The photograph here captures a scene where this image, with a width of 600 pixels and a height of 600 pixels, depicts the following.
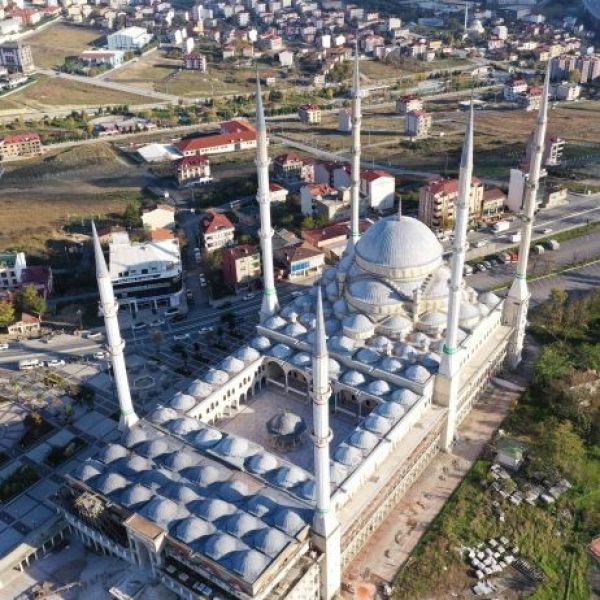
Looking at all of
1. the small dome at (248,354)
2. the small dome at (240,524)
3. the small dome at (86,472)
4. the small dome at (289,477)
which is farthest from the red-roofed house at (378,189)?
the small dome at (240,524)

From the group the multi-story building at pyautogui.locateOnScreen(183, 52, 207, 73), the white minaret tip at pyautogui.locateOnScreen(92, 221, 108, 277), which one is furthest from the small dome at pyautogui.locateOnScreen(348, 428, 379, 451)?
the multi-story building at pyautogui.locateOnScreen(183, 52, 207, 73)

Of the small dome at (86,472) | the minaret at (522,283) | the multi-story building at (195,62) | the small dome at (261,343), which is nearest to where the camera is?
the small dome at (86,472)

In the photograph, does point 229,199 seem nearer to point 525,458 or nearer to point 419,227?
point 419,227

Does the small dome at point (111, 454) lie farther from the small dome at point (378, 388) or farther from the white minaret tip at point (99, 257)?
the small dome at point (378, 388)

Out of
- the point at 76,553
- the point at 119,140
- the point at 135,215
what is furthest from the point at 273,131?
the point at 76,553

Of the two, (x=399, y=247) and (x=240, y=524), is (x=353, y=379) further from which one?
(x=240, y=524)
